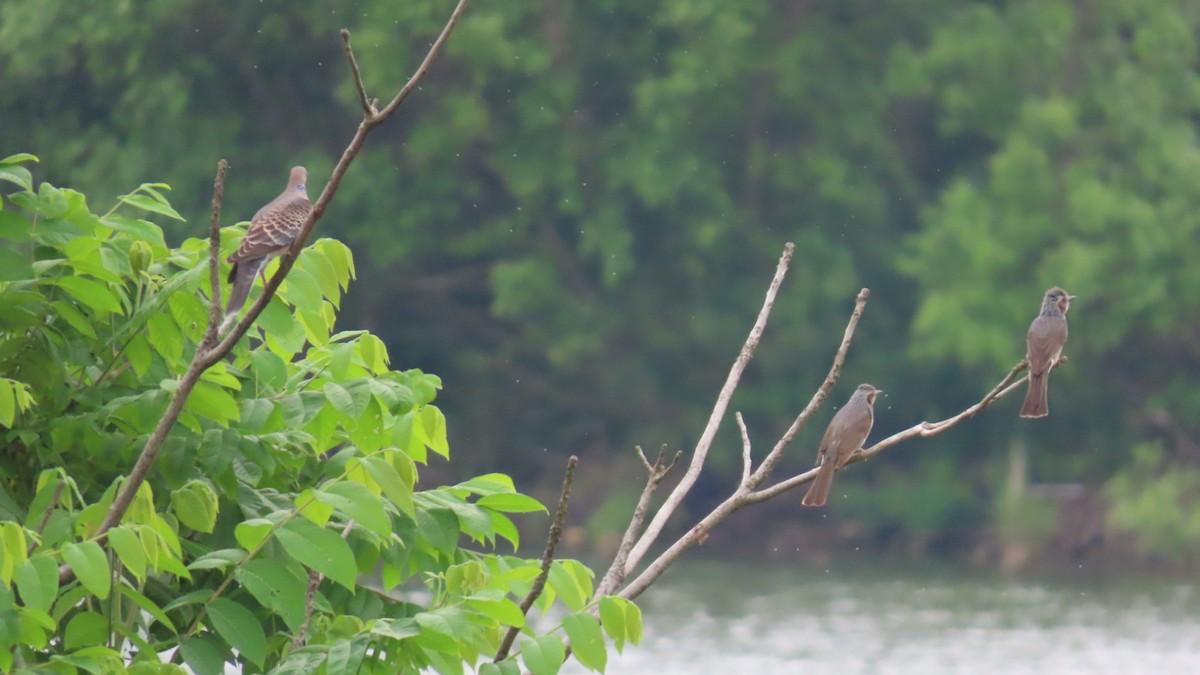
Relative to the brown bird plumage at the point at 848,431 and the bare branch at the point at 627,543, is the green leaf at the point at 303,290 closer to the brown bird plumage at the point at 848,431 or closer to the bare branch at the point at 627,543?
the bare branch at the point at 627,543

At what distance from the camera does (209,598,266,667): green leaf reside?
271cm

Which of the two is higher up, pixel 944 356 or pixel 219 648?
pixel 944 356

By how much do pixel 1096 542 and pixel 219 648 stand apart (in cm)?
2522

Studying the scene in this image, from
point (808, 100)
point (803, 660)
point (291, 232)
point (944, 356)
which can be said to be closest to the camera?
point (291, 232)

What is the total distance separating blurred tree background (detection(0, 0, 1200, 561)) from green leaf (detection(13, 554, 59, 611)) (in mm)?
25512

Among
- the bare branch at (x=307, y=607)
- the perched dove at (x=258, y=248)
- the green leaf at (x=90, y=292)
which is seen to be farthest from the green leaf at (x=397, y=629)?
the perched dove at (x=258, y=248)

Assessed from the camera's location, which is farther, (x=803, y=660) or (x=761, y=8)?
(x=761, y=8)

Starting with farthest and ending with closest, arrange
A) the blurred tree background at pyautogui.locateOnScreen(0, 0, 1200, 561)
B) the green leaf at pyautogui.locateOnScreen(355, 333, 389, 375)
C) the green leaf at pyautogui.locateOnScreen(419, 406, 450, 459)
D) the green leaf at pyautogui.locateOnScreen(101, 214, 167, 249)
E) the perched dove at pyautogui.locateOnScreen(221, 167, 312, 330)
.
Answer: the blurred tree background at pyautogui.locateOnScreen(0, 0, 1200, 561) < the perched dove at pyautogui.locateOnScreen(221, 167, 312, 330) < the green leaf at pyautogui.locateOnScreen(355, 333, 389, 375) < the green leaf at pyautogui.locateOnScreen(419, 406, 450, 459) < the green leaf at pyautogui.locateOnScreen(101, 214, 167, 249)

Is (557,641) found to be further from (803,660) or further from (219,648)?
(803,660)

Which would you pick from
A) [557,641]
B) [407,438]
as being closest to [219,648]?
[407,438]

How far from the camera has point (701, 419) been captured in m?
30.3

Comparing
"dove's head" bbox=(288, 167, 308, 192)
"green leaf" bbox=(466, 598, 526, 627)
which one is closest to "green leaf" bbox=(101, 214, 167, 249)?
"green leaf" bbox=(466, 598, 526, 627)

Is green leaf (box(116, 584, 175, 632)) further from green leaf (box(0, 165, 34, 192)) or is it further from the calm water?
the calm water

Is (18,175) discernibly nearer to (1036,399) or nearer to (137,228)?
(137,228)
